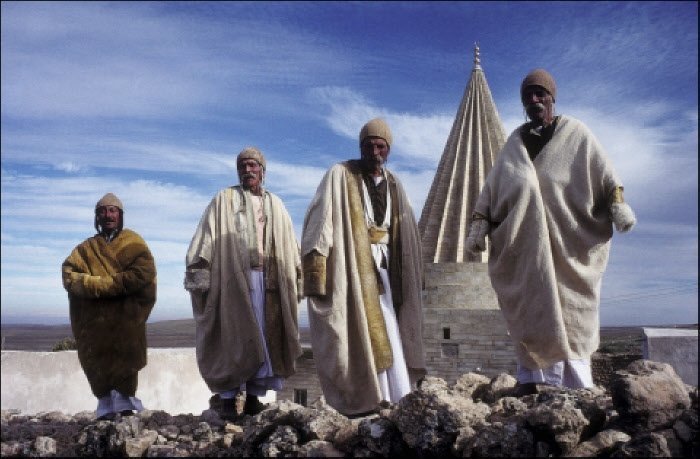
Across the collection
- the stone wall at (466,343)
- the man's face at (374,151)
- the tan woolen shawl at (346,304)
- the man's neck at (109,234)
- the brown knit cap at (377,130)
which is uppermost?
the brown knit cap at (377,130)

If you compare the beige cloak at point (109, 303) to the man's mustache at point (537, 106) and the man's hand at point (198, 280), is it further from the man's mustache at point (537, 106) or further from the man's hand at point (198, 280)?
the man's mustache at point (537, 106)

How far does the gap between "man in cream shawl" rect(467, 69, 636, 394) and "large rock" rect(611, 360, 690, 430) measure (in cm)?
99

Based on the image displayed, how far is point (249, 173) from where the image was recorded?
5.03 metres

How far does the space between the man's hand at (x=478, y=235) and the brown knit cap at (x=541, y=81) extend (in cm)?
88

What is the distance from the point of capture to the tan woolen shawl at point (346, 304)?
3.94 meters

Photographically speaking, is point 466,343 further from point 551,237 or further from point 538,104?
point 538,104

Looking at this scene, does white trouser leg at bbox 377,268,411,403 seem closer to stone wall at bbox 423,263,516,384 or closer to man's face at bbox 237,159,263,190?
man's face at bbox 237,159,263,190

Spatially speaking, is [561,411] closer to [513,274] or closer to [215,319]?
[513,274]

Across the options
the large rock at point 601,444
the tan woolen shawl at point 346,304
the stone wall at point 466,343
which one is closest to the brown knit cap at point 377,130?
the tan woolen shawl at point 346,304

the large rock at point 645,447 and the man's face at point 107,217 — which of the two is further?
the man's face at point 107,217

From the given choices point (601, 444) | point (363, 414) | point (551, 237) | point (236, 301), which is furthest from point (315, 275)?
point (601, 444)

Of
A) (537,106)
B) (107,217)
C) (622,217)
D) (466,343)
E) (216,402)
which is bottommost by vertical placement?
(466,343)

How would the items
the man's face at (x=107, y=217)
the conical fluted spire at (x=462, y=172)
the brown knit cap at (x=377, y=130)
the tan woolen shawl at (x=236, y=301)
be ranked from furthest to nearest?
1. the conical fluted spire at (x=462, y=172)
2. the man's face at (x=107, y=217)
3. the tan woolen shawl at (x=236, y=301)
4. the brown knit cap at (x=377, y=130)

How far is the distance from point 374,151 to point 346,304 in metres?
1.05
